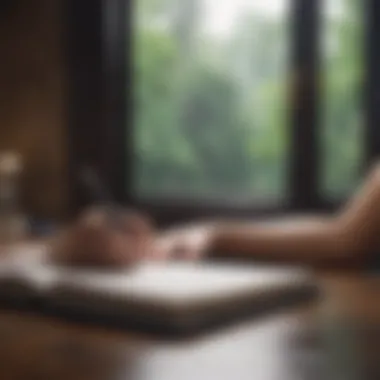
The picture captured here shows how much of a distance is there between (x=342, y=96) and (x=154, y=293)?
1266 mm

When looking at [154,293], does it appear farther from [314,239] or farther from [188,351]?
[314,239]

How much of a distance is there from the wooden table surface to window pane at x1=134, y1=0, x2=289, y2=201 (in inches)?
48.6

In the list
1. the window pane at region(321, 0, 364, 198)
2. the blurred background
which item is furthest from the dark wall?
the window pane at region(321, 0, 364, 198)

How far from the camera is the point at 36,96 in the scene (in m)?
2.22

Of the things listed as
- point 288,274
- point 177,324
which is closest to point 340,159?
point 288,274

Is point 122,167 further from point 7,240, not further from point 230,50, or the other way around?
point 7,240

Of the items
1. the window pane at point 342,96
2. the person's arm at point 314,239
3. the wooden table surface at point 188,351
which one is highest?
the window pane at point 342,96

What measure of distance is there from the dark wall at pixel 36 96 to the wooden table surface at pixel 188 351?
52.6 inches

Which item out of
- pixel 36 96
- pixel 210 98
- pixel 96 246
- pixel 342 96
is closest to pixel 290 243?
pixel 96 246

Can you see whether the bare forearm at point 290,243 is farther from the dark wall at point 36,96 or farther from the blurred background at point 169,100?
the dark wall at point 36,96

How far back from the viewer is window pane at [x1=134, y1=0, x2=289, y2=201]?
82.3 inches

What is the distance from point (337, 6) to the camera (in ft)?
6.59

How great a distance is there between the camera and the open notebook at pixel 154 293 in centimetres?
80

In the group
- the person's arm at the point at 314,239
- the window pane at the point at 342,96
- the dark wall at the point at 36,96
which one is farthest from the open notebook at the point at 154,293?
the dark wall at the point at 36,96
